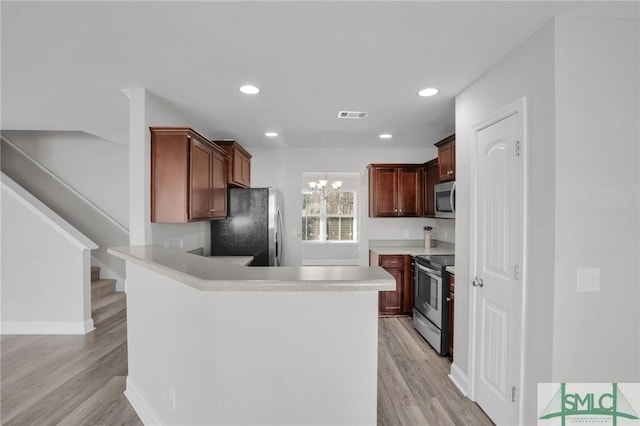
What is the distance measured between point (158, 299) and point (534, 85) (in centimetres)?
253

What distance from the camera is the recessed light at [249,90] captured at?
8.42 feet

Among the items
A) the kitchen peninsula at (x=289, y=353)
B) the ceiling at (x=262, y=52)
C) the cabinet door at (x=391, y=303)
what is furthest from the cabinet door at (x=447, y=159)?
the kitchen peninsula at (x=289, y=353)

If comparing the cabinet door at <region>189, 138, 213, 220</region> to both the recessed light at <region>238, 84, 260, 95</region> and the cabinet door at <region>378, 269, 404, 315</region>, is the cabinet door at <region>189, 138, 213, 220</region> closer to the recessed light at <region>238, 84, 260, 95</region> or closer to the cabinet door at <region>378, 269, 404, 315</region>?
the recessed light at <region>238, 84, 260, 95</region>

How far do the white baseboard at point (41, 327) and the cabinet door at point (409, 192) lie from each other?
4.28 meters

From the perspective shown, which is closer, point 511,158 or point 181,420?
point 181,420

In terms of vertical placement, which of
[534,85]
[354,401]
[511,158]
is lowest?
[354,401]

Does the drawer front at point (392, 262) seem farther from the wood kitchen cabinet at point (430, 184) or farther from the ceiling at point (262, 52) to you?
the ceiling at point (262, 52)

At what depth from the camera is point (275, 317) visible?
158cm

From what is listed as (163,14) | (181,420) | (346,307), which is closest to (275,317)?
(346,307)

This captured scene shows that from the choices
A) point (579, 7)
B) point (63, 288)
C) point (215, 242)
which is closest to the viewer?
point (579, 7)

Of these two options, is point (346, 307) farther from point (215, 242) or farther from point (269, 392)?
point (215, 242)

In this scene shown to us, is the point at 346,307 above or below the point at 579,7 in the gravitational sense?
below

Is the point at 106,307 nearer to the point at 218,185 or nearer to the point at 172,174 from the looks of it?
the point at 218,185

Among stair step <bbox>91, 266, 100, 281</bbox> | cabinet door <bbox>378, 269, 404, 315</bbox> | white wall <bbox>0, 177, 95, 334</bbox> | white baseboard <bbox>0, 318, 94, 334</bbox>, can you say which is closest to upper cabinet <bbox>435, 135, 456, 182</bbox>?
cabinet door <bbox>378, 269, 404, 315</bbox>
